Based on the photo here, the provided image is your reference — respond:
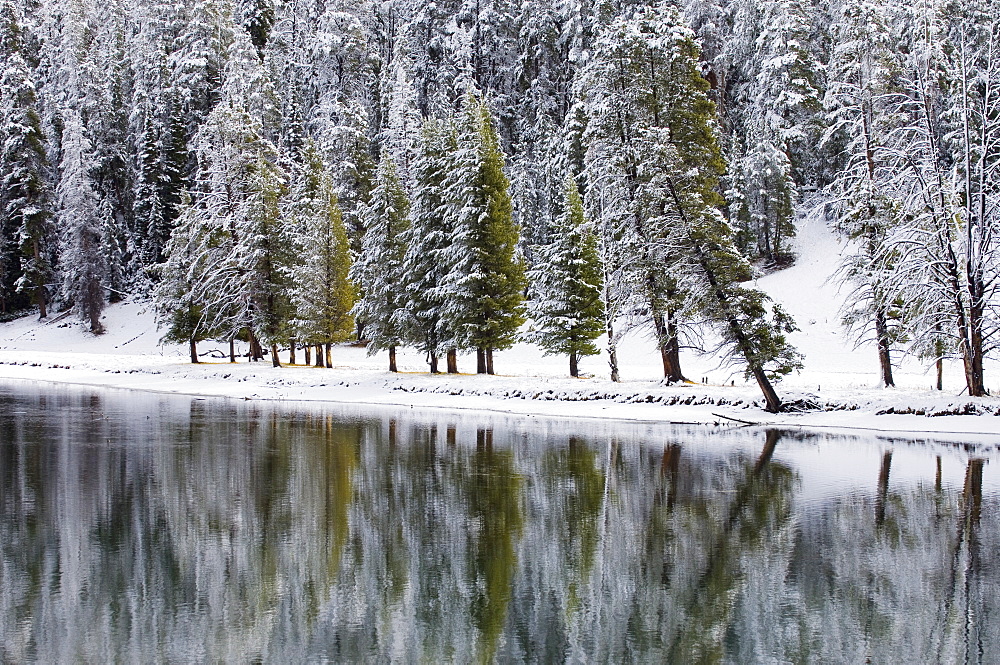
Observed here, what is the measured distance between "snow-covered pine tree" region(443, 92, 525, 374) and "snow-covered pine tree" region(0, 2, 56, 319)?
4821cm

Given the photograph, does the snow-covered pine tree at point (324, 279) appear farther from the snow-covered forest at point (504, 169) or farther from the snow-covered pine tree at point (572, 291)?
the snow-covered pine tree at point (572, 291)

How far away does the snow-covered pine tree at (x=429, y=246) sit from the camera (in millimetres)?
39219

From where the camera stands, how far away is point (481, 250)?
36875 mm

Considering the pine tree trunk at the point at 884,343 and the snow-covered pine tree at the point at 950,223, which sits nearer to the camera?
the snow-covered pine tree at the point at 950,223

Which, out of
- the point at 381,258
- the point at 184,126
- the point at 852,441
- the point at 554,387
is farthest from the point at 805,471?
the point at 184,126

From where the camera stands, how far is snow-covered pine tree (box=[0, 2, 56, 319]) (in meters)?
71.0

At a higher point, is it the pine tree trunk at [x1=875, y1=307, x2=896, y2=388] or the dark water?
the pine tree trunk at [x1=875, y1=307, x2=896, y2=388]

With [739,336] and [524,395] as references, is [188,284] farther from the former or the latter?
[739,336]

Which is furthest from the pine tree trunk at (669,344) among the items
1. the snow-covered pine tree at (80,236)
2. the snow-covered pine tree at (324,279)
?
the snow-covered pine tree at (80,236)

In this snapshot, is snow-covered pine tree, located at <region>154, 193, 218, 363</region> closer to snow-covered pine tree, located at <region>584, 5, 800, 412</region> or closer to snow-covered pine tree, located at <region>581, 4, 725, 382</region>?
snow-covered pine tree, located at <region>584, 5, 800, 412</region>

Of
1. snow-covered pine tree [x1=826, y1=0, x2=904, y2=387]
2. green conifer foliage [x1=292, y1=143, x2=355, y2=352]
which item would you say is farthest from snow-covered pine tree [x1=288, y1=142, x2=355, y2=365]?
snow-covered pine tree [x1=826, y1=0, x2=904, y2=387]

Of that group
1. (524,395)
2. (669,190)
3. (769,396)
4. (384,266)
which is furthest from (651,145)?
(384,266)

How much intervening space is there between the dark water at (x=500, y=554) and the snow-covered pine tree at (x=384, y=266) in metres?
22.1

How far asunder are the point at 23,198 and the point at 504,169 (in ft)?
136
